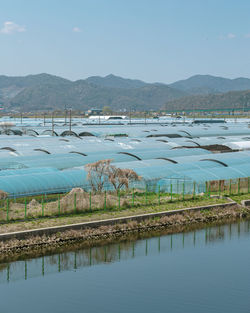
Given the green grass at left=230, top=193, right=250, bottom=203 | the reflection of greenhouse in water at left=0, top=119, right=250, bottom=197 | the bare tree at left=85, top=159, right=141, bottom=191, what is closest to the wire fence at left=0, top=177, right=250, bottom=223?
the reflection of greenhouse in water at left=0, top=119, right=250, bottom=197

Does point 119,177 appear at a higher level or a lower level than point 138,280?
higher

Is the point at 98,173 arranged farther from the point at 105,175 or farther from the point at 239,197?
the point at 239,197

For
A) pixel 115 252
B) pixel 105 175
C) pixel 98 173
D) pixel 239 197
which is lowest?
pixel 115 252

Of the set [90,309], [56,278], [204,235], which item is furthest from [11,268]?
[204,235]

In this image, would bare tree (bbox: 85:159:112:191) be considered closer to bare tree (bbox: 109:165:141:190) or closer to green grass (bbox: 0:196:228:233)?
bare tree (bbox: 109:165:141:190)

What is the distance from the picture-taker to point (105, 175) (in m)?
25.7

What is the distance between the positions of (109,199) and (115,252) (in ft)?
16.4

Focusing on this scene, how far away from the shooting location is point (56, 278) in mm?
16547

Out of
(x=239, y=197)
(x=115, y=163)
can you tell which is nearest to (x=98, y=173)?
(x=115, y=163)

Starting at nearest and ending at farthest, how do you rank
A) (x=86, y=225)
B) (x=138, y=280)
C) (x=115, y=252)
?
(x=138, y=280)
(x=115, y=252)
(x=86, y=225)

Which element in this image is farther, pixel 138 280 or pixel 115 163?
pixel 115 163

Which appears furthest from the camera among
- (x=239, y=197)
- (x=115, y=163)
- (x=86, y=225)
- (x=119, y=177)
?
(x=115, y=163)

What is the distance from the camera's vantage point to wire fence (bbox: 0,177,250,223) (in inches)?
857

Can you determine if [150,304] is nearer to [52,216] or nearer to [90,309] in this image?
[90,309]
